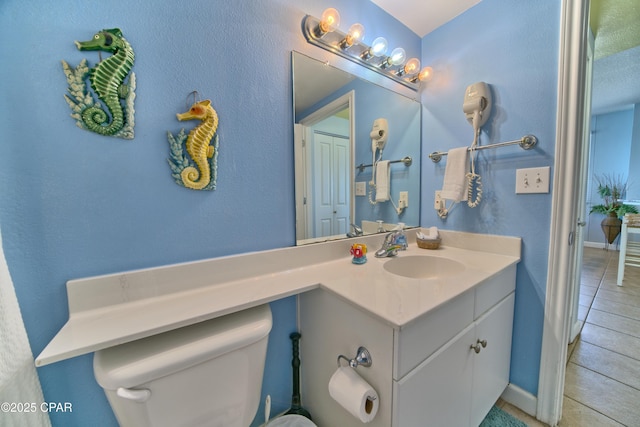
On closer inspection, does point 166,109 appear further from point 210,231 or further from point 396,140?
point 396,140

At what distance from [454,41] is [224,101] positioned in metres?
1.35

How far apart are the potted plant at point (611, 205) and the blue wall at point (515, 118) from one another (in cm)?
417

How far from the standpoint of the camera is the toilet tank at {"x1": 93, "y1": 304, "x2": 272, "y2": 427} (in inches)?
21.4

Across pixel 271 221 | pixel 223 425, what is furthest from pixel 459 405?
pixel 271 221

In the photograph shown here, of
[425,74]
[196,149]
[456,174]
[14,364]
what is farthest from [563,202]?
[14,364]

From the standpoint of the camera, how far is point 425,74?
1440 mm

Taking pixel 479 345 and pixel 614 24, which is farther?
pixel 614 24

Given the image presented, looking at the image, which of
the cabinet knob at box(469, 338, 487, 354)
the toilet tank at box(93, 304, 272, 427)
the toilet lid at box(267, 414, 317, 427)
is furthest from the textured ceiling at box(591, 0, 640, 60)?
the toilet lid at box(267, 414, 317, 427)

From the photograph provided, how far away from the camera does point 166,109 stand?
75 centimetres

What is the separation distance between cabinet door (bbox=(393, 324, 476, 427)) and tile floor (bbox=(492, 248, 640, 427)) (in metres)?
0.59

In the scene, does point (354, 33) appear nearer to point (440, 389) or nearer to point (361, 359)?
point (361, 359)

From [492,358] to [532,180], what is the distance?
2.70ft

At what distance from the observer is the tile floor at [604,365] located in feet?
3.54

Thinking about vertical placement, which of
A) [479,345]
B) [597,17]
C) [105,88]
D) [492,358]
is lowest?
[492,358]
